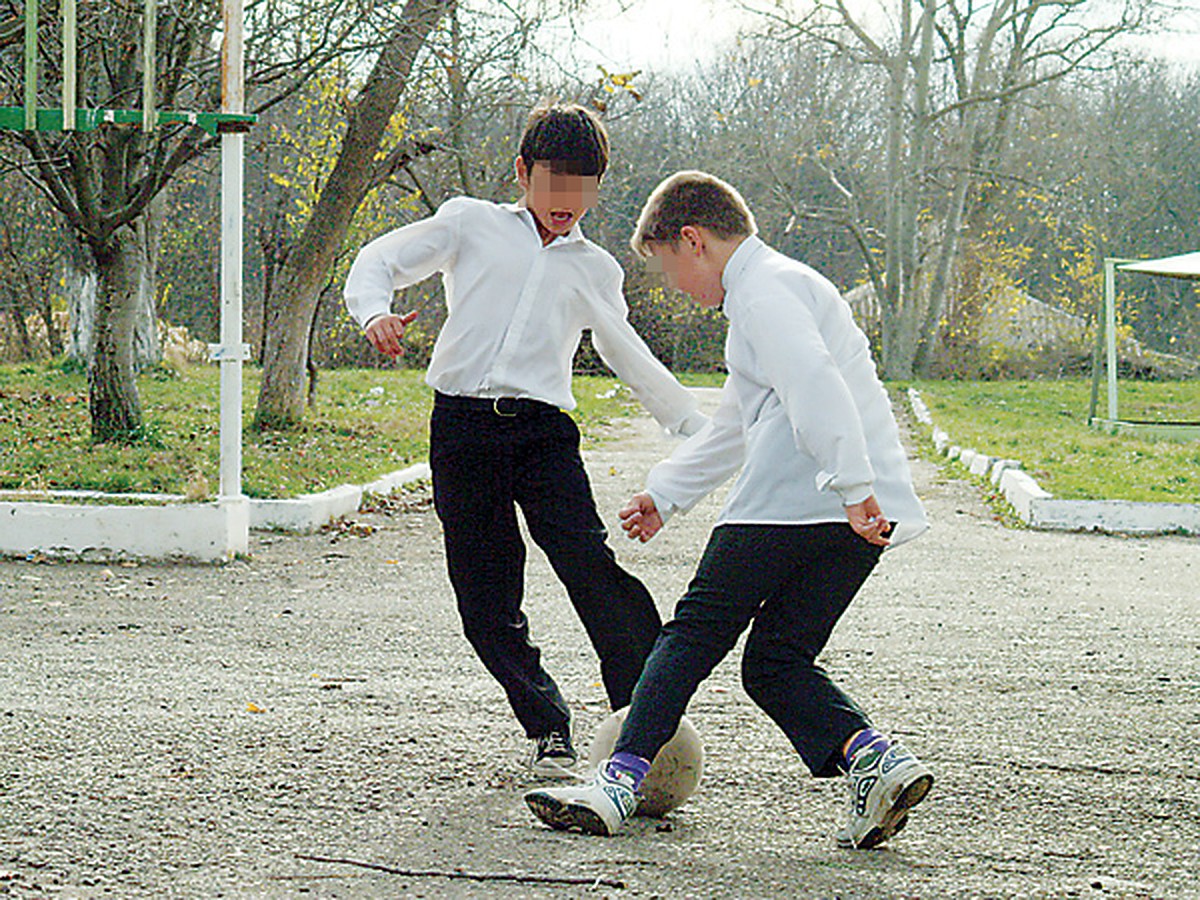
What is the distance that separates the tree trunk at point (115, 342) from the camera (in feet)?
39.5

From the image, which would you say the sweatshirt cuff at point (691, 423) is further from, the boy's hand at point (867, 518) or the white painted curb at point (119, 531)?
the white painted curb at point (119, 531)

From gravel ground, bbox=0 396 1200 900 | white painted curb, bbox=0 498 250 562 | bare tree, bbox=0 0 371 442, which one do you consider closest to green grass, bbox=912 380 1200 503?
gravel ground, bbox=0 396 1200 900

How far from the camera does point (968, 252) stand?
3703 centimetres

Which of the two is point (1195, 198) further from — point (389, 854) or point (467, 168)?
point (389, 854)

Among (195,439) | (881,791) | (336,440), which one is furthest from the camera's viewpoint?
(336,440)

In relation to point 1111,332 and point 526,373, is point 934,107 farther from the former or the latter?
point 526,373

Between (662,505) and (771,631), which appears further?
(662,505)

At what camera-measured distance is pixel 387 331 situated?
3.86 meters

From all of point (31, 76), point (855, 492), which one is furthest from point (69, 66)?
point (855, 492)

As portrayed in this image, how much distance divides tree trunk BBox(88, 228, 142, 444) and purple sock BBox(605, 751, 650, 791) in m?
9.25

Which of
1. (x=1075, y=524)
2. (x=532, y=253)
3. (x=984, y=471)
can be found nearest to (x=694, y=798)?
(x=532, y=253)

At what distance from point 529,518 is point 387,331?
72 centimetres

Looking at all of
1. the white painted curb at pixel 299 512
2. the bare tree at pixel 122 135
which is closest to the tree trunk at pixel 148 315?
the bare tree at pixel 122 135

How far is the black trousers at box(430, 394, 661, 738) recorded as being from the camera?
420 centimetres
